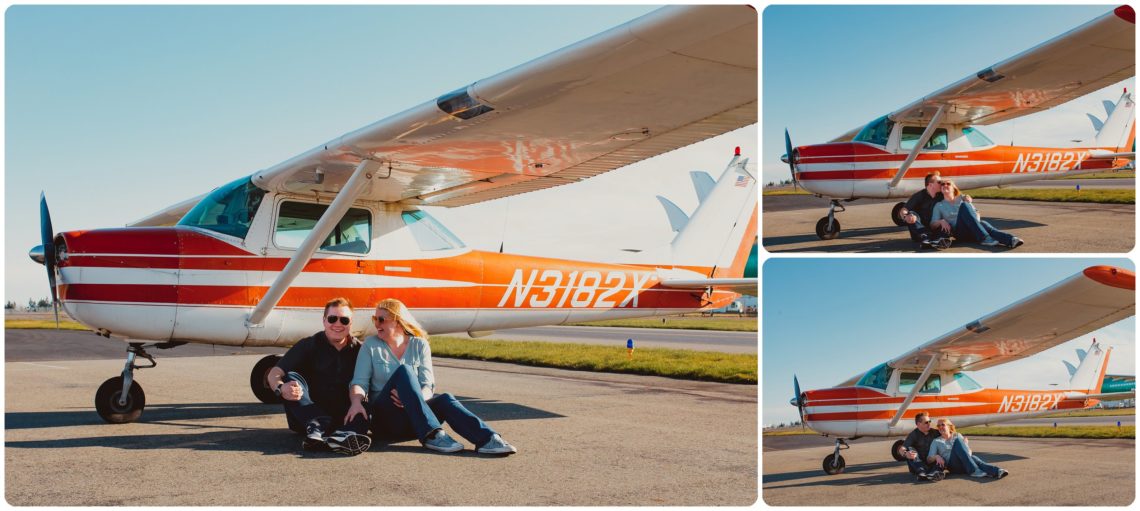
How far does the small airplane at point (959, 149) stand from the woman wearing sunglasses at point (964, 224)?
0.96 meters

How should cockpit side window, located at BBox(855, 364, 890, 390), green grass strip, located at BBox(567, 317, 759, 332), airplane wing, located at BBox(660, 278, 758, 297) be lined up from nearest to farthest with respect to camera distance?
A: airplane wing, located at BBox(660, 278, 758, 297) < cockpit side window, located at BBox(855, 364, 890, 390) < green grass strip, located at BBox(567, 317, 759, 332)

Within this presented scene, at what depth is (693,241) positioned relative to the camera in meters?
9.90

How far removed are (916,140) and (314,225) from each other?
560 centimetres

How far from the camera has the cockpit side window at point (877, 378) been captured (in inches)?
382

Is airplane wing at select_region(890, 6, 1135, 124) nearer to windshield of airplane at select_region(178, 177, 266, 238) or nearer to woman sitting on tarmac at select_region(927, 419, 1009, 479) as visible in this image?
woman sitting on tarmac at select_region(927, 419, 1009, 479)

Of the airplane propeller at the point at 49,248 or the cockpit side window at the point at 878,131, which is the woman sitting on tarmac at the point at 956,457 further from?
the airplane propeller at the point at 49,248

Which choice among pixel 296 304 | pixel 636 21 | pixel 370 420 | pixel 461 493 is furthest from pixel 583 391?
pixel 636 21

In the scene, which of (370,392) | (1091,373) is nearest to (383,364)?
(370,392)

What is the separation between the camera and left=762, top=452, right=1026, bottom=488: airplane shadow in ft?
24.4

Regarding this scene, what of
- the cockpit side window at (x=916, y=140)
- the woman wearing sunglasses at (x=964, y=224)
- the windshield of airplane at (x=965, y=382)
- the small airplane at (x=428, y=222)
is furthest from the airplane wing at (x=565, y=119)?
the windshield of airplane at (x=965, y=382)

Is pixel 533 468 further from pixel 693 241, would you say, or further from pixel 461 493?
pixel 693 241

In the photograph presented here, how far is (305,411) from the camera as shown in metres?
5.22

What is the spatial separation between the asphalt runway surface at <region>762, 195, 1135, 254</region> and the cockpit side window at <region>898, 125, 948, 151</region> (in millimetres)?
720

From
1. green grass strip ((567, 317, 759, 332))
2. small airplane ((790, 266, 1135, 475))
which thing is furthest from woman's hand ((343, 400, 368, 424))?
green grass strip ((567, 317, 759, 332))
